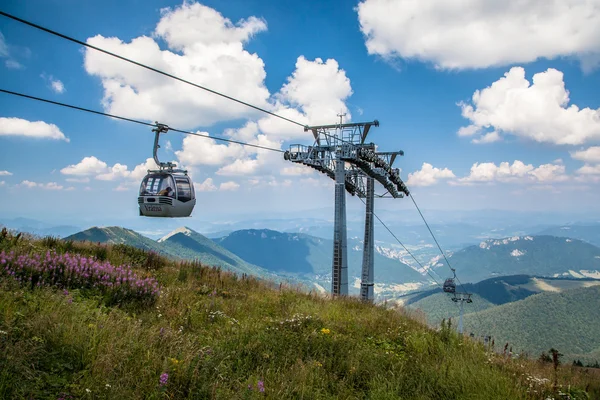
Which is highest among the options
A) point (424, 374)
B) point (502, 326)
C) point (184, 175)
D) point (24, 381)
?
point (184, 175)

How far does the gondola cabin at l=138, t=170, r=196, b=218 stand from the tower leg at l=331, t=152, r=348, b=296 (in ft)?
34.4

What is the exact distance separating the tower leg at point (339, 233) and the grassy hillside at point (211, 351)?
36.3ft

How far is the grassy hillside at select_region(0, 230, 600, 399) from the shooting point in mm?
4336

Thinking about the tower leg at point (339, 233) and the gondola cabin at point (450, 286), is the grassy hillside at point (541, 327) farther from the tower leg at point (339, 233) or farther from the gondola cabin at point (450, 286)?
the tower leg at point (339, 233)

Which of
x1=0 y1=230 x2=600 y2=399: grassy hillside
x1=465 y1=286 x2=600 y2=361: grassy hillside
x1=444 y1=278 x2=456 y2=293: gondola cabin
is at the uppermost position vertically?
x1=0 y1=230 x2=600 y2=399: grassy hillside

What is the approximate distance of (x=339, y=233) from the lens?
20.9 m

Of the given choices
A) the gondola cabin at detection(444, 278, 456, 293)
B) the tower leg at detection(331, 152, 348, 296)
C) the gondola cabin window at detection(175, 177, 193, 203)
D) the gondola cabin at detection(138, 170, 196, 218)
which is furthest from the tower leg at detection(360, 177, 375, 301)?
the gondola cabin at detection(138, 170, 196, 218)

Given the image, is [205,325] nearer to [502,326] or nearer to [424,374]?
[424,374]

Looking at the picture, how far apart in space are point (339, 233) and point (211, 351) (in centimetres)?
1564

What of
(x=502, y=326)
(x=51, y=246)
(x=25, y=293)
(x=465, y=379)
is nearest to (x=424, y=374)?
(x=465, y=379)

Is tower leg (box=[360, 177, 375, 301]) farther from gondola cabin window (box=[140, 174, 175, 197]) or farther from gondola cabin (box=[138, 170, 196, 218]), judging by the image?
gondola cabin window (box=[140, 174, 175, 197])

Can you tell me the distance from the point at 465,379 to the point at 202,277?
933cm

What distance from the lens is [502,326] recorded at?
17800 cm

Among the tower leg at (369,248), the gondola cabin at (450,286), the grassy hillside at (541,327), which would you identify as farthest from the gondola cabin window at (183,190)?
the grassy hillside at (541,327)
